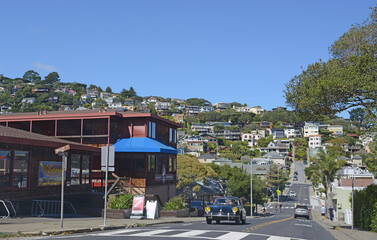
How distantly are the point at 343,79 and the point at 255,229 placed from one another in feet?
30.4

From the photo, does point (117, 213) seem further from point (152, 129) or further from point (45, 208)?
point (152, 129)

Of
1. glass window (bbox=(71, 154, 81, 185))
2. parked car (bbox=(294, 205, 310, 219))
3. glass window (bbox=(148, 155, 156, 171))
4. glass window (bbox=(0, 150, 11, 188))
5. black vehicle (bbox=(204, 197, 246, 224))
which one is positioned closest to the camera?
black vehicle (bbox=(204, 197, 246, 224))

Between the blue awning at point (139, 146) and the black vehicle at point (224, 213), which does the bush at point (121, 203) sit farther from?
the black vehicle at point (224, 213)

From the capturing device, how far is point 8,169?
2203cm

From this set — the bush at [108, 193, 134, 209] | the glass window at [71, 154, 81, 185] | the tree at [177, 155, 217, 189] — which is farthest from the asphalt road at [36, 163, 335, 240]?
the tree at [177, 155, 217, 189]

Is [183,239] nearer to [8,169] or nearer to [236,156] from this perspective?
[8,169]

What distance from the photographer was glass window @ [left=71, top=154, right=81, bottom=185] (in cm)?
2861

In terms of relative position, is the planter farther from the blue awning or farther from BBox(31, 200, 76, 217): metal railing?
the blue awning

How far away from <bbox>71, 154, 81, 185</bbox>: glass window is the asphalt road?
31.5 ft

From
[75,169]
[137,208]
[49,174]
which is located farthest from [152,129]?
[137,208]

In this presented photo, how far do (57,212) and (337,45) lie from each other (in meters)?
19.7

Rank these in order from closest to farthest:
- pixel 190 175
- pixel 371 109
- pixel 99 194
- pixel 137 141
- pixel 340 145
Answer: pixel 371 109 < pixel 99 194 < pixel 137 141 < pixel 190 175 < pixel 340 145

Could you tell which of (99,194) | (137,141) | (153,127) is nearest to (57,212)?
(99,194)

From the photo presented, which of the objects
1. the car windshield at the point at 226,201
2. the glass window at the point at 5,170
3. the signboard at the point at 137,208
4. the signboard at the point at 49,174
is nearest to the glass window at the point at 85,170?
the signboard at the point at 49,174
